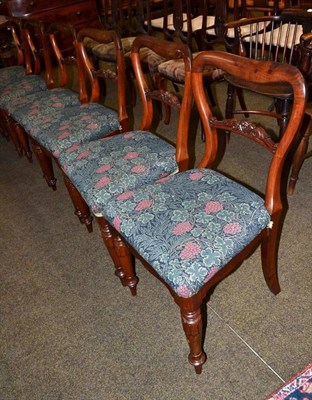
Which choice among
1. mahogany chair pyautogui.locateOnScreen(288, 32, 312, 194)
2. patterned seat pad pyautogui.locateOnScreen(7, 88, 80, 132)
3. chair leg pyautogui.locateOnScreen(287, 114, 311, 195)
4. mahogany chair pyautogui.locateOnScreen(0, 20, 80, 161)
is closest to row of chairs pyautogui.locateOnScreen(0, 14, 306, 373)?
patterned seat pad pyautogui.locateOnScreen(7, 88, 80, 132)

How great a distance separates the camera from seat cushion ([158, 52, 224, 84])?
2059mm

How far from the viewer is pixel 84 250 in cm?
171

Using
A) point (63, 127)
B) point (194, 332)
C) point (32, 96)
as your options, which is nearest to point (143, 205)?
point (194, 332)

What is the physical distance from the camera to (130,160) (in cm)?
136

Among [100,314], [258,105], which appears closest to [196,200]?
[100,314]

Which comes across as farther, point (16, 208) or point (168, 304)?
point (16, 208)

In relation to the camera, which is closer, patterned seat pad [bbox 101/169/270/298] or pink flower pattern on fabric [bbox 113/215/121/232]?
patterned seat pad [bbox 101/169/270/298]

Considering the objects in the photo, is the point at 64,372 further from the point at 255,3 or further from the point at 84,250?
the point at 255,3

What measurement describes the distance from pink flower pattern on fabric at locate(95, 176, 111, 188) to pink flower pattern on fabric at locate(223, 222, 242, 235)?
1.61 ft

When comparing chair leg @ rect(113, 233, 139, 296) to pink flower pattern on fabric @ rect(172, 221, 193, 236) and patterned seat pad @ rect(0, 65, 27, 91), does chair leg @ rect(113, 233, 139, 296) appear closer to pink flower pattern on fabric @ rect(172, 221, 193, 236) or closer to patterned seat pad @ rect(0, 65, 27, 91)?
pink flower pattern on fabric @ rect(172, 221, 193, 236)

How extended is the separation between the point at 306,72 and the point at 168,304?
3.85ft

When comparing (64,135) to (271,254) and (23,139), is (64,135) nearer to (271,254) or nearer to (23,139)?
(23,139)

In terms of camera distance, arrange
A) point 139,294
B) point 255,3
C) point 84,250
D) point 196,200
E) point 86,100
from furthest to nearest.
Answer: point 255,3 < point 86,100 < point 84,250 < point 139,294 < point 196,200

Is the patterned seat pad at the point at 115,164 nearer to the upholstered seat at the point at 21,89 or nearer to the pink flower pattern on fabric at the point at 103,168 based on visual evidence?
the pink flower pattern on fabric at the point at 103,168
